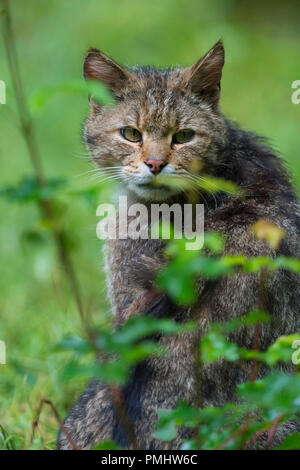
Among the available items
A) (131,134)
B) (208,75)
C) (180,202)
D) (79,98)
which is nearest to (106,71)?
(131,134)

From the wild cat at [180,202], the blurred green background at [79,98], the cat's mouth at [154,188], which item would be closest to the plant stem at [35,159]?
the wild cat at [180,202]

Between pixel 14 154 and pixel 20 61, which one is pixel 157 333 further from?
pixel 20 61

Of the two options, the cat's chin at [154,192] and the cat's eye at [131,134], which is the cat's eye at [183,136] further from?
the cat's chin at [154,192]

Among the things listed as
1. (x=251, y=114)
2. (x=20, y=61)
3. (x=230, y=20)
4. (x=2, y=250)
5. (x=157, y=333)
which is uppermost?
(x=230, y=20)

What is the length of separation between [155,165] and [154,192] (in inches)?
5.6

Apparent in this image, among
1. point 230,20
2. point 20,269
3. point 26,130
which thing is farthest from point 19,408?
point 230,20

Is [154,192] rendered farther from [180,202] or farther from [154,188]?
[180,202]

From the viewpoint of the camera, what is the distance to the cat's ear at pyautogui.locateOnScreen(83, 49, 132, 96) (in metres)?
4.19

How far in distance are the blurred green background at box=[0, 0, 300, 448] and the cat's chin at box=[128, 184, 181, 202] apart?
0.94 feet

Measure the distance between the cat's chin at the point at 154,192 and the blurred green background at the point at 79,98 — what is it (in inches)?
11.3

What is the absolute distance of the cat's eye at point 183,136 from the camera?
162 inches

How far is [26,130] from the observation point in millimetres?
2205

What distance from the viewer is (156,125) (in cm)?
406

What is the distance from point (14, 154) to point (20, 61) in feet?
7.79
